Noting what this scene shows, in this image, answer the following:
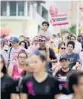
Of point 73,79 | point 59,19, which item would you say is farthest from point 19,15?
point 73,79

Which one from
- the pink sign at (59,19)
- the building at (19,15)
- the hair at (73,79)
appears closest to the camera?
the hair at (73,79)

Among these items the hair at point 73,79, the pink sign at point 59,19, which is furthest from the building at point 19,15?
the hair at point 73,79

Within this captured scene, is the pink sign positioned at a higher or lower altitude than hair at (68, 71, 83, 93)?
higher

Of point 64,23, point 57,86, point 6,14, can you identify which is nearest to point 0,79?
point 57,86

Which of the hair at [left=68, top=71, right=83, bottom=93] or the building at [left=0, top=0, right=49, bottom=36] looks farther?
the building at [left=0, top=0, right=49, bottom=36]

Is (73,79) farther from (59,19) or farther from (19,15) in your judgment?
(19,15)

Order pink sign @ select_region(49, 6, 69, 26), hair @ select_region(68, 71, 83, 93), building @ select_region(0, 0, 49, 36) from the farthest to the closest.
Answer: building @ select_region(0, 0, 49, 36), pink sign @ select_region(49, 6, 69, 26), hair @ select_region(68, 71, 83, 93)

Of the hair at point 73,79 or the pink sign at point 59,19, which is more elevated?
the pink sign at point 59,19

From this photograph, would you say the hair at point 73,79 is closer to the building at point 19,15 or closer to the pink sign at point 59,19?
the pink sign at point 59,19

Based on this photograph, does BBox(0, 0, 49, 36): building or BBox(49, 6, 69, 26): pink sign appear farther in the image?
BBox(0, 0, 49, 36): building

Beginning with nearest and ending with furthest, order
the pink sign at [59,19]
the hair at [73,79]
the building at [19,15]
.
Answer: the hair at [73,79] < the pink sign at [59,19] < the building at [19,15]

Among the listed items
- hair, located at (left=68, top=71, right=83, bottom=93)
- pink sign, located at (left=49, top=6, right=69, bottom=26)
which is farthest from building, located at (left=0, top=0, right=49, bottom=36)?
hair, located at (left=68, top=71, right=83, bottom=93)

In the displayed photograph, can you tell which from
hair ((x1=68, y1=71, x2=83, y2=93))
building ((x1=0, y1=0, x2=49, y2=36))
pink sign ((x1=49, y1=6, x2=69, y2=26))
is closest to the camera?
hair ((x1=68, y1=71, x2=83, y2=93))

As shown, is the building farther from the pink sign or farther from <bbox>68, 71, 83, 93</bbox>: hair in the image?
<bbox>68, 71, 83, 93</bbox>: hair
